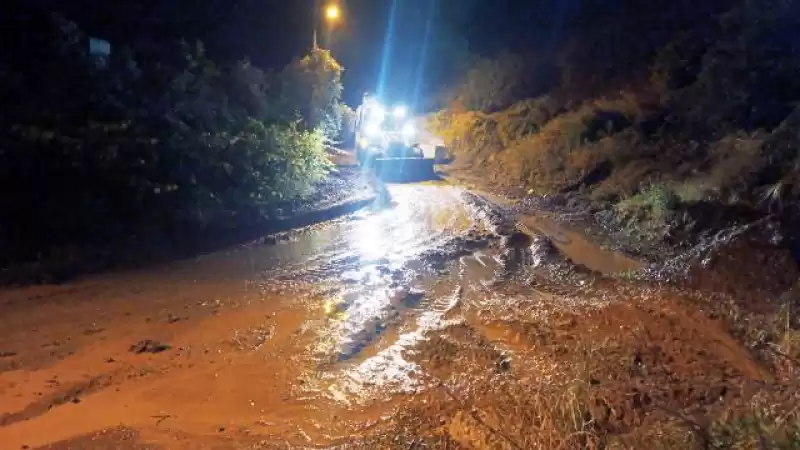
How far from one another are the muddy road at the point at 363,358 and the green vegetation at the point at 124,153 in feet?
5.87

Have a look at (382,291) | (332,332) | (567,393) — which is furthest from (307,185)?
(567,393)

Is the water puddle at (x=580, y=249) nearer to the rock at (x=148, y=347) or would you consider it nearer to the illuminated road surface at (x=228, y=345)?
the illuminated road surface at (x=228, y=345)

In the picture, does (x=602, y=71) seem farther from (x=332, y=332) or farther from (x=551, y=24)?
(x=332, y=332)

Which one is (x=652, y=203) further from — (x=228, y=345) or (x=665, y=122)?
(x=228, y=345)

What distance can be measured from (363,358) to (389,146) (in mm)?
15617

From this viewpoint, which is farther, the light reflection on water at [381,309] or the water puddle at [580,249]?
the water puddle at [580,249]

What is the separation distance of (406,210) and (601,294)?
7.56 meters

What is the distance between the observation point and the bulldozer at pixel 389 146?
22.0 m

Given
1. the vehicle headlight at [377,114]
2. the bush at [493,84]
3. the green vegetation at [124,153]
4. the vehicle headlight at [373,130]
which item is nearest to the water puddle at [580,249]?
the green vegetation at [124,153]

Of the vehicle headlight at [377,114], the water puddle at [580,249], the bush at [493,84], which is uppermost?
the bush at [493,84]

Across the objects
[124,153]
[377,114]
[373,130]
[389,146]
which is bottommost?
[124,153]

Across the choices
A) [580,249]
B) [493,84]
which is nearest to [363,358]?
[580,249]

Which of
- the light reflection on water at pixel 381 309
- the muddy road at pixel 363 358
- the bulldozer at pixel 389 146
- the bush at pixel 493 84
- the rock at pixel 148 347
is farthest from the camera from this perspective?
the bush at pixel 493 84

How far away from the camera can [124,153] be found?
39.1 ft
